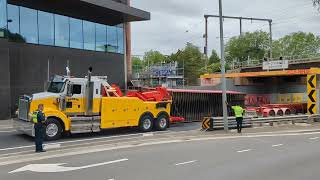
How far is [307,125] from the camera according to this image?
101 ft

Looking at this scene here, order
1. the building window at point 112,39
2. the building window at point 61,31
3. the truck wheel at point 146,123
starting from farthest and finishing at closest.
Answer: the building window at point 112,39
the building window at point 61,31
the truck wheel at point 146,123

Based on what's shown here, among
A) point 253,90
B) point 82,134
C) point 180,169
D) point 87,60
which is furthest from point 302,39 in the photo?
point 180,169

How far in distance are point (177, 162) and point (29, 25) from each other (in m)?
26.0

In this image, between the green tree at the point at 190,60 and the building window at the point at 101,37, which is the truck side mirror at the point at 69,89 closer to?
the building window at the point at 101,37

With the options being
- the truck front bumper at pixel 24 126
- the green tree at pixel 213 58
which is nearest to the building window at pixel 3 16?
the truck front bumper at pixel 24 126

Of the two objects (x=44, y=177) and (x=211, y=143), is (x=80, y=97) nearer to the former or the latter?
(x=211, y=143)

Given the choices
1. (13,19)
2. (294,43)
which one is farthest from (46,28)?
(294,43)

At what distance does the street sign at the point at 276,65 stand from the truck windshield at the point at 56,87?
38577 mm

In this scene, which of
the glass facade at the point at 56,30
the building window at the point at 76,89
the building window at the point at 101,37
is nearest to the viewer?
the building window at the point at 76,89

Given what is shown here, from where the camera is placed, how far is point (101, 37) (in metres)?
45.2

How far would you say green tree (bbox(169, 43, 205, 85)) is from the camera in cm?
10207

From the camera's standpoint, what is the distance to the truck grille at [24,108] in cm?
2159

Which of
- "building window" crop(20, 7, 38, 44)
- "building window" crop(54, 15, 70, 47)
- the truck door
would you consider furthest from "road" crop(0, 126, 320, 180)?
"building window" crop(54, 15, 70, 47)

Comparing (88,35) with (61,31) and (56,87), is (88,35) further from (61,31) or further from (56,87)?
(56,87)
